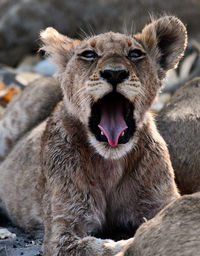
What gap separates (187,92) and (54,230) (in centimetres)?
282

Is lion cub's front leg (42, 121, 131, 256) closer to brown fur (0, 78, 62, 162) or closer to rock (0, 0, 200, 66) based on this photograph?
brown fur (0, 78, 62, 162)

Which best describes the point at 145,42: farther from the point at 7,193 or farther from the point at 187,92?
the point at 7,193

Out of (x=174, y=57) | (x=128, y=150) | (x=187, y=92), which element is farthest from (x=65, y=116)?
(x=187, y=92)

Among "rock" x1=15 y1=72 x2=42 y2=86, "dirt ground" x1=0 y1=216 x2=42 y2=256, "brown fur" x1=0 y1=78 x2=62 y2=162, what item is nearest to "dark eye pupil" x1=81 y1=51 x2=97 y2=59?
"dirt ground" x1=0 y1=216 x2=42 y2=256

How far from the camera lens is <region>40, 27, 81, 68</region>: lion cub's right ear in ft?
18.2

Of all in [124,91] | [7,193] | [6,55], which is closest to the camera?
[124,91]

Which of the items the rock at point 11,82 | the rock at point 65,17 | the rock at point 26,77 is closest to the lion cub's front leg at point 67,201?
the rock at point 11,82

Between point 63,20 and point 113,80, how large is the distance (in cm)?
980

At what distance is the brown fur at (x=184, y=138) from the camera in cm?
641

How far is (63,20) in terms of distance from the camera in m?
14.2

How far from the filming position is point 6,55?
14391 mm

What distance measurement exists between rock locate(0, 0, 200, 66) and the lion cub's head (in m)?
7.90

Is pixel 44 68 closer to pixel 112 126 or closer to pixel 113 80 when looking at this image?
pixel 112 126

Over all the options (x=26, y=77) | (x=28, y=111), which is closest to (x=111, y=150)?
(x=28, y=111)
